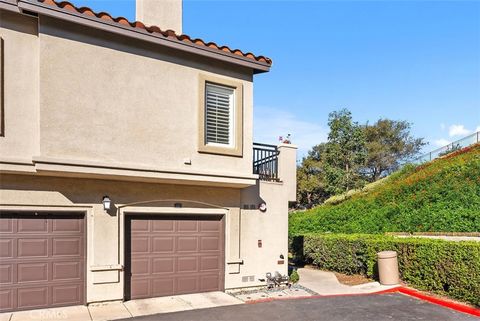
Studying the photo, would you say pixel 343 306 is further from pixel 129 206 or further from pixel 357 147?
pixel 357 147

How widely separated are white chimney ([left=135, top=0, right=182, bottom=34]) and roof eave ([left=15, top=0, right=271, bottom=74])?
1.52 meters

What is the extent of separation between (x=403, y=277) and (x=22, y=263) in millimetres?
10366

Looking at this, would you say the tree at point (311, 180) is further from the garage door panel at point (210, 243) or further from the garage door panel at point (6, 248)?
the garage door panel at point (6, 248)

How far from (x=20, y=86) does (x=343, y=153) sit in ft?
77.0

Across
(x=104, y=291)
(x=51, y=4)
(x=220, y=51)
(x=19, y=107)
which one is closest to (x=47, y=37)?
(x=51, y=4)

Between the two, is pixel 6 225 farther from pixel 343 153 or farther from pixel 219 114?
pixel 343 153

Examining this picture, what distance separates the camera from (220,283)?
11.2 meters

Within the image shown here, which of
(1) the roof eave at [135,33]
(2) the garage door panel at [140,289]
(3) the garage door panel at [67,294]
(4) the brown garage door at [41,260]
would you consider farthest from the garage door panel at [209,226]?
(1) the roof eave at [135,33]

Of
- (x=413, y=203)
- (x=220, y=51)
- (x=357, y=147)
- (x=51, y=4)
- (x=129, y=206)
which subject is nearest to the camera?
(x=51, y=4)

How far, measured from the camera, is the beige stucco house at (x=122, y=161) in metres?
8.59

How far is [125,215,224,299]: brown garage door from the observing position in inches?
396

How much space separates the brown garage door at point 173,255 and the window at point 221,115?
6.79 feet

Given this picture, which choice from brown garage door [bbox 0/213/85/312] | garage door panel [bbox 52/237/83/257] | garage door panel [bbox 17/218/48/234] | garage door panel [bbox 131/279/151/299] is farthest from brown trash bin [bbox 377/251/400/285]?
garage door panel [bbox 17/218/48/234]

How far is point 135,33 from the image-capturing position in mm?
9508
